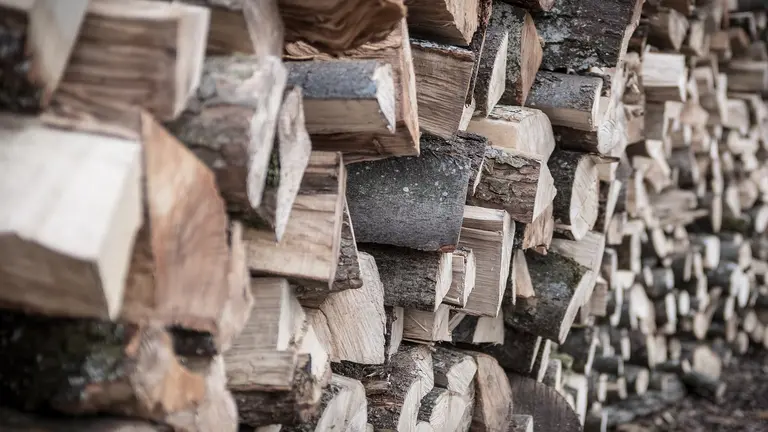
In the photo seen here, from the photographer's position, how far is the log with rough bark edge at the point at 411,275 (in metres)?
1.48

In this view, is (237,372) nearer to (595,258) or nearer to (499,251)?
(499,251)

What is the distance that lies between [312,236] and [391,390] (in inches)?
20.6

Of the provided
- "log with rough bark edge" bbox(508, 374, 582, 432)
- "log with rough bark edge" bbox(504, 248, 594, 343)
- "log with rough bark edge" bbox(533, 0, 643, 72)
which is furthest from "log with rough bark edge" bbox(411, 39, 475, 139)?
"log with rough bark edge" bbox(508, 374, 582, 432)

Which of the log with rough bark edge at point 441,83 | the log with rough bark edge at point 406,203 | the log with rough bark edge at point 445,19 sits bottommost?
the log with rough bark edge at point 406,203

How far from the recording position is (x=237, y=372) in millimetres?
1110

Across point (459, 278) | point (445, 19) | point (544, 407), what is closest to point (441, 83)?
point (445, 19)

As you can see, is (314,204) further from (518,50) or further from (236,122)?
(518,50)

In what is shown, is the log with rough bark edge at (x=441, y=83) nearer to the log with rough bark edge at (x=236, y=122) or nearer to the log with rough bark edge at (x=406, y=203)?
the log with rough bark edge at (x=406, y=203)

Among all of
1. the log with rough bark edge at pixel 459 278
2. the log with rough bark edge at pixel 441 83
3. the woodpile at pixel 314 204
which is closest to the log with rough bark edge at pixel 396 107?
the woodpile at pixel 314 204

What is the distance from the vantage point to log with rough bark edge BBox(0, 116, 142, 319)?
26.7 inches

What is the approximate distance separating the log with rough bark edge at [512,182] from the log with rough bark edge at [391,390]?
374mm

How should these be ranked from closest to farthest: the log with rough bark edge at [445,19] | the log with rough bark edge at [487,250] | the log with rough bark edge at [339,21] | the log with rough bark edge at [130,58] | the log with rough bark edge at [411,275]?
the log with rough bark edge at [130,58] → the log with rough bark edge at [339,21] → the log with rough bark edge at [445,19] → the log with rough bark edge at [411,275] → the log with rough bark edge at [487,250]

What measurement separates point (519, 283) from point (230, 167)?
127cm

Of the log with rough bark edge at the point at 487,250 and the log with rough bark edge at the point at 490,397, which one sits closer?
the log with rough bark edge at the point at 487,250
